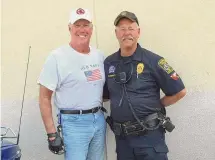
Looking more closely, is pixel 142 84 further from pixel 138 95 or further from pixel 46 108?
pixel 46 108

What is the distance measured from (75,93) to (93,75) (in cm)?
24

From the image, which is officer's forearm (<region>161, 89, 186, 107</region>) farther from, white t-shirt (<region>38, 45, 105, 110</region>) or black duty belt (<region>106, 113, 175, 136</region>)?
white t-shirt (<region>38, 45, 105, 110</region>)

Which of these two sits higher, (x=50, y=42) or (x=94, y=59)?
(x=50, y=42)

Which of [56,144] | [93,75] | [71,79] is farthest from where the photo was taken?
[93,75]

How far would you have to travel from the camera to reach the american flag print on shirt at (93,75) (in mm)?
3115

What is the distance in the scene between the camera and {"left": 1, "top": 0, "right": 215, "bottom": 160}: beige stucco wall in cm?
363

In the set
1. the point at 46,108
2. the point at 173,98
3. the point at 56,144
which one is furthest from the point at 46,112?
the point at 173,98

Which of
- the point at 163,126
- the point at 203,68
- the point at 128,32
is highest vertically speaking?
the point at 128,32

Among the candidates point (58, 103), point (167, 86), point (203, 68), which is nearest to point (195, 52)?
point (203, 68)

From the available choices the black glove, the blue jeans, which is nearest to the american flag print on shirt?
the blue jeans

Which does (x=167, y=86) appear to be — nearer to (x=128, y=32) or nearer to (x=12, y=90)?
(x=128, y=32)

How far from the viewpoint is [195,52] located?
3641mm

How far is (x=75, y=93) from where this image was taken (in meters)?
3.07

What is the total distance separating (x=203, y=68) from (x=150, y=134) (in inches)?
41.4
